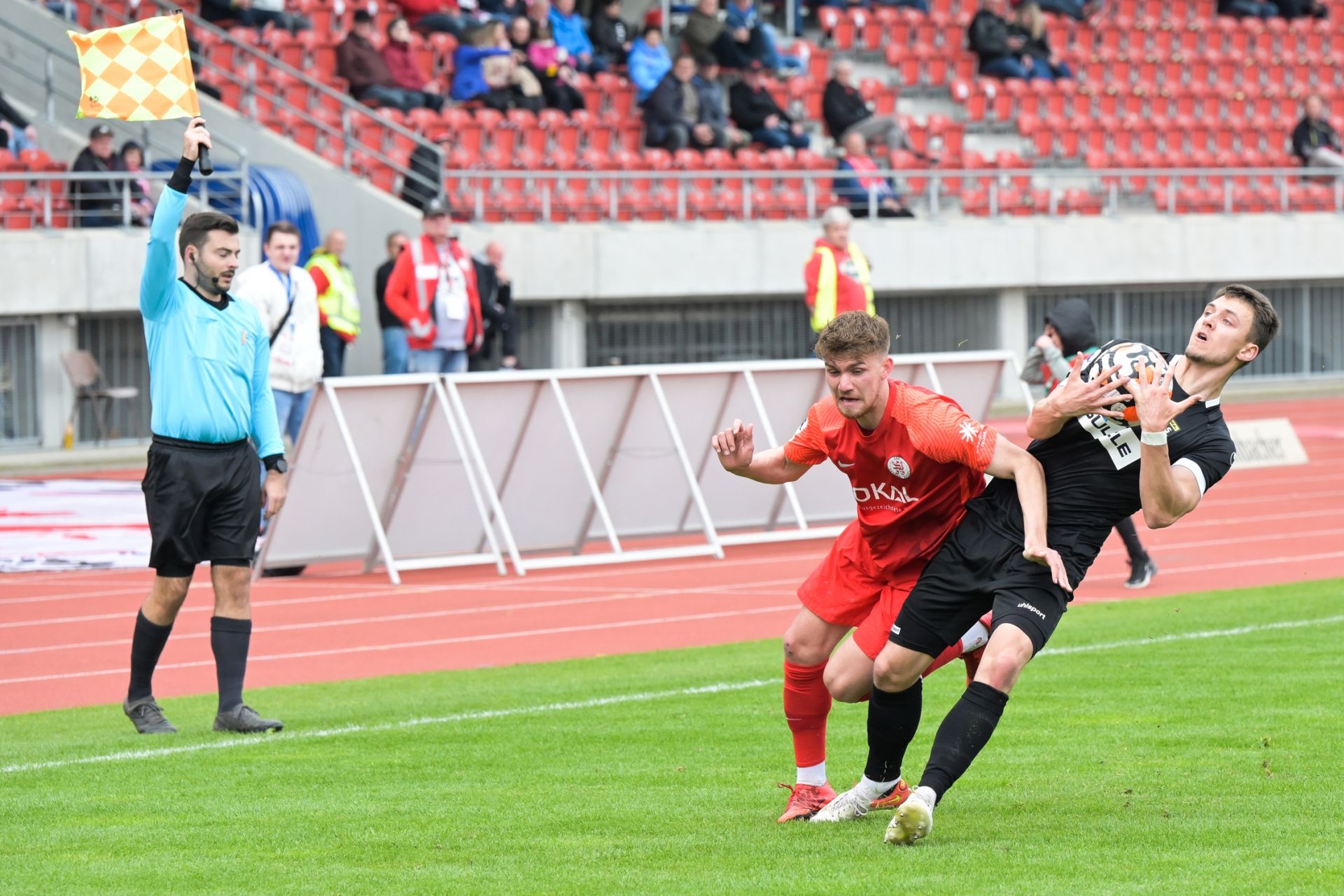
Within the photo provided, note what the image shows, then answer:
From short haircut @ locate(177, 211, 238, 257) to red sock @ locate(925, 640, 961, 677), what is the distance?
3.58 m

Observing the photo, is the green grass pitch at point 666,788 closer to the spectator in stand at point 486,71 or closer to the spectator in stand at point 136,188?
the spectator in stand at point 136,188

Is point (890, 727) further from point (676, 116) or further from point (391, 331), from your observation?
point (676, 116)

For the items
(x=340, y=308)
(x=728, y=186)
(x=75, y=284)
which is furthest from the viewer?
(x=728, y=186)

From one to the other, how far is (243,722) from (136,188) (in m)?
14.3

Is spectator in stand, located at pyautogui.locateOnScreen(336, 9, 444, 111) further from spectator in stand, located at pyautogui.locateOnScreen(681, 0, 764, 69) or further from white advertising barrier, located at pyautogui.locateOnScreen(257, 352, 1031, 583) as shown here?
white advertising barrier, located at pyautogui.locateOnScreen(257, 352, 1031, 583)

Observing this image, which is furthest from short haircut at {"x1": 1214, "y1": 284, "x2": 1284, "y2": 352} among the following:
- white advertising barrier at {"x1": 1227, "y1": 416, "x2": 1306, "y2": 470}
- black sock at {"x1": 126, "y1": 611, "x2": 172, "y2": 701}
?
white advertising barrier at {"x1": 1227, "y1": 416, "x2": 1306, "y2": 470}

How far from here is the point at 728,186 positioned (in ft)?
86.2

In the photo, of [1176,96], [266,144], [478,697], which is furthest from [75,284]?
[1176,96]

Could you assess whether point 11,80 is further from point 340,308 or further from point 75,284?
point 340,308

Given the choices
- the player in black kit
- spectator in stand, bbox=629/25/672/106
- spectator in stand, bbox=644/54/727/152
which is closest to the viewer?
the player in black kit

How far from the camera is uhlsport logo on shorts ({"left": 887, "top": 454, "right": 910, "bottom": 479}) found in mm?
6254

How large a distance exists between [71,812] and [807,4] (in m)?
26.8

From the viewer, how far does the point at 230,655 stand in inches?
330

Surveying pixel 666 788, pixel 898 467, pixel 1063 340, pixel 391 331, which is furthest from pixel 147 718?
pixel 391 331
